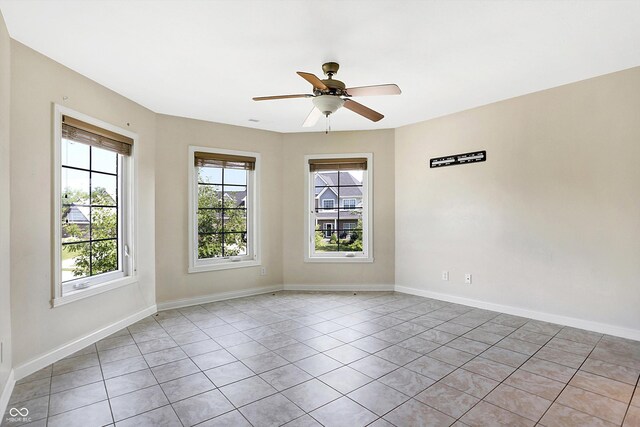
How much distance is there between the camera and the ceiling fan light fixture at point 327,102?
9.36 ft

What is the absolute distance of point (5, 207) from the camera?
2398mm

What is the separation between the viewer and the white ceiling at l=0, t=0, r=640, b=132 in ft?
7.30

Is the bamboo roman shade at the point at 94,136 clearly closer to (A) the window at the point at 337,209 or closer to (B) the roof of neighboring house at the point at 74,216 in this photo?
(B) the roof of neighboring house at the point at 74,216

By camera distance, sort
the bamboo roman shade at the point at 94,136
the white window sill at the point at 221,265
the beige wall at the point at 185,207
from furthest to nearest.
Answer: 1. the white window sill at the point at 221,265
2. the beige wall at the point at 185,207
3. the bamboo roman shade at the point at 94,136

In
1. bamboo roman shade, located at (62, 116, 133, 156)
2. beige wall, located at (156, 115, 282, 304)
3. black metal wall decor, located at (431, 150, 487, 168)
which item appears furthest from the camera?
beige wall, located at (156, 115, 282, 304)

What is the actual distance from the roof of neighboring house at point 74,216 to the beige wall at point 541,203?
13.5 ft

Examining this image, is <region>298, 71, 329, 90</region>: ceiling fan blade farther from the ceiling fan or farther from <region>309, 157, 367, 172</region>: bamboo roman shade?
<region>309, 157, 367, 172</region>: bamboo roman shade

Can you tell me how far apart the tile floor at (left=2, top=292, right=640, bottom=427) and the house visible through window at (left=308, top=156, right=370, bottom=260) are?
1.62 meters

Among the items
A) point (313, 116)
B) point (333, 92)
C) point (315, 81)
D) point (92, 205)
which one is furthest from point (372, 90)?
point (92, 205)

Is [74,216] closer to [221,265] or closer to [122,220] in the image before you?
[122,220]

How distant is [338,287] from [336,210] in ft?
3.99

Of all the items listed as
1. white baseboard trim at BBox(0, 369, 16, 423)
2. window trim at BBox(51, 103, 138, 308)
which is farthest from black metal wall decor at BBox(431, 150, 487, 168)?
white baseboard trim at BBox(0, 369, 16, 423)

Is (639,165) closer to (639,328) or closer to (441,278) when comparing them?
(639,328)

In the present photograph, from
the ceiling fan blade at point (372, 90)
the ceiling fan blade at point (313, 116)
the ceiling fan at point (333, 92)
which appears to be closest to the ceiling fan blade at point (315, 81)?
the ceiling fan at point (333, 92)
